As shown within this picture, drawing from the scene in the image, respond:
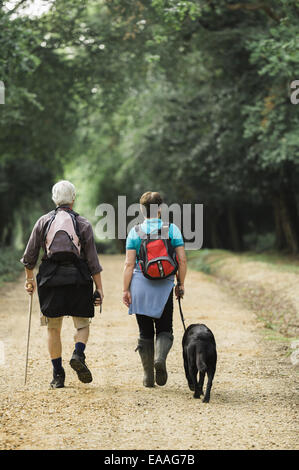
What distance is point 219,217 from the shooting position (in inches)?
1384

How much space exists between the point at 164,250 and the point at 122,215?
3348 cm

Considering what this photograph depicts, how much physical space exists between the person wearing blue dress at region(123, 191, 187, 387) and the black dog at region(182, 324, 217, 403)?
1.05 feet

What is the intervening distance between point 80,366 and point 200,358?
113 cm

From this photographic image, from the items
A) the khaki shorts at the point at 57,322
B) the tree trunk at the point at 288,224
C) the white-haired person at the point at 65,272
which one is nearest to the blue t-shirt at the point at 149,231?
the white-haired person at the point at 65,272

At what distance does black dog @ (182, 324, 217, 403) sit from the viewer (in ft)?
18.4

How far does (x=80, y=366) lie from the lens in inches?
230

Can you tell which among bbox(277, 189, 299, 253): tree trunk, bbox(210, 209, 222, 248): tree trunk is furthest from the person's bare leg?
bbox(210, 209, 222, 248): tree trunk

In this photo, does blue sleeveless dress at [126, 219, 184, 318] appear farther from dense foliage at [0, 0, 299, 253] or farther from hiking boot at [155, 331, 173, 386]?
dense foliage at [0, 0, 299, 253]

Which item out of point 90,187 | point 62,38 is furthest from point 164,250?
point 90,187

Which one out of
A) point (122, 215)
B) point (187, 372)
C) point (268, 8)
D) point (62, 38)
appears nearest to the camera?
point (187, 372)

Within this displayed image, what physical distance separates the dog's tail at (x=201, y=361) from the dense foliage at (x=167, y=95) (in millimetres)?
8148

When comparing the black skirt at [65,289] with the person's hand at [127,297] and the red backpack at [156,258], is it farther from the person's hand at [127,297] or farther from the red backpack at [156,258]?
the red backpack at [156,258]

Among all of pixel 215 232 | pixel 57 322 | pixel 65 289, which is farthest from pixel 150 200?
pixel 215 232

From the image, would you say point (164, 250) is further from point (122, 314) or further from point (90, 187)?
point (90, 187)
